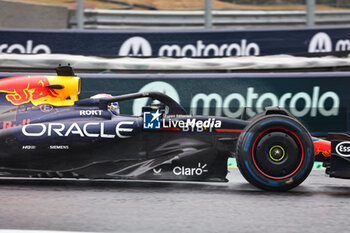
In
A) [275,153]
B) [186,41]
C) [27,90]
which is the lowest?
[275,153]

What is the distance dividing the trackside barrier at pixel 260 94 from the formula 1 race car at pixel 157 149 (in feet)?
11.1

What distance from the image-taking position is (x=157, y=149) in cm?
518

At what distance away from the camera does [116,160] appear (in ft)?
17.0

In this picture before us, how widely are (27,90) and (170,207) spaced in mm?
2010

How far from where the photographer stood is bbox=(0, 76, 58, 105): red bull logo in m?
5.64

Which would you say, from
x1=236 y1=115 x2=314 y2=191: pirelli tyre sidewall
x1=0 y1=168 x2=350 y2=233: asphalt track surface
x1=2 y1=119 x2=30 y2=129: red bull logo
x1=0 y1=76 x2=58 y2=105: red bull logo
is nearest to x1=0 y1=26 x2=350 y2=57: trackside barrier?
x1=0 y1=76 x2=58 y2=105: red bull logo

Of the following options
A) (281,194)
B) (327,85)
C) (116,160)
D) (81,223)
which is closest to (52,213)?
(81,223)

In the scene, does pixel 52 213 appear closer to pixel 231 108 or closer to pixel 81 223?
pixel 81 223

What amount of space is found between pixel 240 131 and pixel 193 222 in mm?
1464

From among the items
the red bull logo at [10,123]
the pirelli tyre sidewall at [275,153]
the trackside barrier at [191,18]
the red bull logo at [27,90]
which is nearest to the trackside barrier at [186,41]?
the trackside barrier at [191,18]

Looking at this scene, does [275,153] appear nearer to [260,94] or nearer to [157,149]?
[157,149]

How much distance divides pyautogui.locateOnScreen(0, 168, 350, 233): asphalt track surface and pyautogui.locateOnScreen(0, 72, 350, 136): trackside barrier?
295 centimetres

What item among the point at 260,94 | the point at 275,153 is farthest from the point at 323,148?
the point at 260,94

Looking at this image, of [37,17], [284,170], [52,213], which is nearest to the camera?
[52,213]
